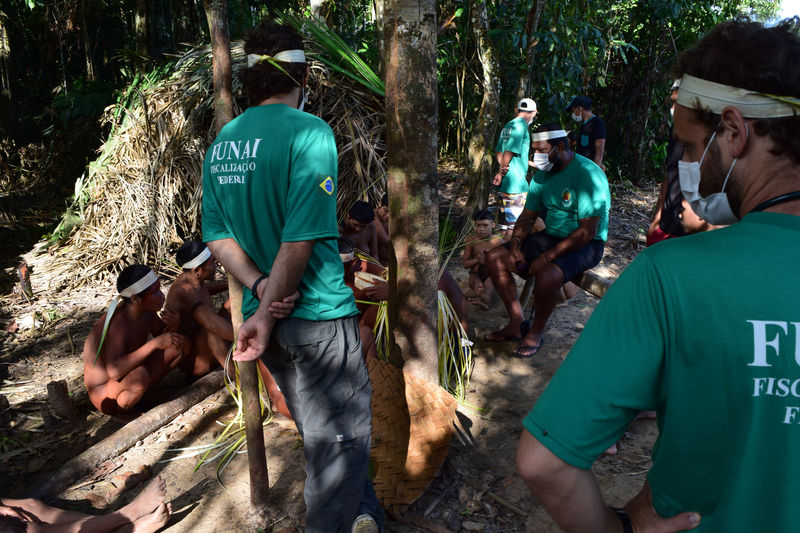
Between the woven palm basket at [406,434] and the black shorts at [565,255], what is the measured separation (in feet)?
5.68

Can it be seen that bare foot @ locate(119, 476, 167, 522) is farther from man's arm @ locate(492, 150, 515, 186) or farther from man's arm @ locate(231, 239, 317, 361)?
man's arm @ locate(492, 150, 515, 186)

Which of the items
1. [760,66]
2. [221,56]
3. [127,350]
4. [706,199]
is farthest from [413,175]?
[127,350]

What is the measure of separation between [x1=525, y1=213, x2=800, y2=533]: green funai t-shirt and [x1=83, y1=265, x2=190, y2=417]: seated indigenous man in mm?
3330

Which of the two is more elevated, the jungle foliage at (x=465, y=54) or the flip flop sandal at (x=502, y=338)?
the jungle foliage at (x=465, y=54)

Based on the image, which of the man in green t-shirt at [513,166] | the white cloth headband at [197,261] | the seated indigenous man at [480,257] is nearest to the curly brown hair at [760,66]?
the white cloth headband at [197,261]

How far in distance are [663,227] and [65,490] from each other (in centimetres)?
354

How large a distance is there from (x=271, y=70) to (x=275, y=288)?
78cm

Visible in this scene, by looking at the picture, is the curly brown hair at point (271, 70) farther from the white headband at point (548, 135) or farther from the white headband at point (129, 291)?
the white headband at point (548, 135)

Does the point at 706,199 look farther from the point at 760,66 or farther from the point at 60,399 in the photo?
the point at 60,399

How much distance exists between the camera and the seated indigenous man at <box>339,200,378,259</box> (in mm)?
5215

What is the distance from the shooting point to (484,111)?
7137 mm

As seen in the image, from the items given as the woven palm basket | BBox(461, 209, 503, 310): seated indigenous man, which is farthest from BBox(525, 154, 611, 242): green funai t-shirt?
the woven palm basket

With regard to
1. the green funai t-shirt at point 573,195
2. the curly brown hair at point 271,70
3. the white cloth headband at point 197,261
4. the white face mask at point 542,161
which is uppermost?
the curly brown hair at point 271,70

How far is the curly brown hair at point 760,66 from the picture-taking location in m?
0.91
